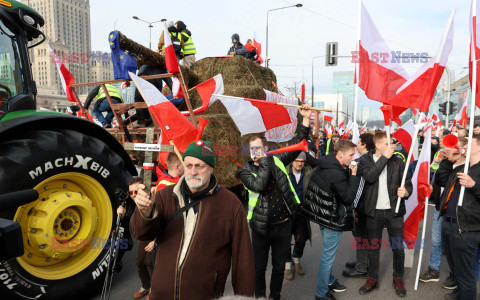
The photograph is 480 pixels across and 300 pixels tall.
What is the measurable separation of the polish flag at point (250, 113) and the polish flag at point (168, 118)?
716 millimetres

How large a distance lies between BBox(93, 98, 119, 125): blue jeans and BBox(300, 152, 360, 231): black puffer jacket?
13.7 ft

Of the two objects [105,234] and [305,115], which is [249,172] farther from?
[105,234]

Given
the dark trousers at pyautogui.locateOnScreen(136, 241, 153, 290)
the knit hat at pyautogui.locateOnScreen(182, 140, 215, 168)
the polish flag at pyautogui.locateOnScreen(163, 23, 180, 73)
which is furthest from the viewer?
the polish flag at pyautogui.locateOnScreen(163, 23, 180, 73)

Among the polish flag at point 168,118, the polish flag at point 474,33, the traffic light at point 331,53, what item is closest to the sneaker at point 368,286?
the polish flag at point 474,33

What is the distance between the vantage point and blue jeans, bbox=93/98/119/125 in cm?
609

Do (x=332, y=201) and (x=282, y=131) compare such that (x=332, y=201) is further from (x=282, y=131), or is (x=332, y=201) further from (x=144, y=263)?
(x=144, y=263)

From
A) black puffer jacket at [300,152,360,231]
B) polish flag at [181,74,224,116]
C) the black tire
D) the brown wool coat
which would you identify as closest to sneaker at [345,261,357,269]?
black puffer jacket at [300,152,360,231]

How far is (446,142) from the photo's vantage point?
3508 mm

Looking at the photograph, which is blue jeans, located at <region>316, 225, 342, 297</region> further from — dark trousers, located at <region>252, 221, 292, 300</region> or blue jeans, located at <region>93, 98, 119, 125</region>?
blue jeans, located at <region>93, 98, 119, 125</region>

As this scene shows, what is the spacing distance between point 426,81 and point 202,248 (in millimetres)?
3104

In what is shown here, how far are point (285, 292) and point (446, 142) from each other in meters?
2.46

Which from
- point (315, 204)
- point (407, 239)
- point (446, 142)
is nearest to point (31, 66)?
point (315, 204)

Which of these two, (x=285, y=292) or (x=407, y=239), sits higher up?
(x=407, y=239)

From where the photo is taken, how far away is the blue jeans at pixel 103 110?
609 centimetres
